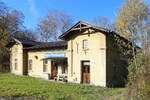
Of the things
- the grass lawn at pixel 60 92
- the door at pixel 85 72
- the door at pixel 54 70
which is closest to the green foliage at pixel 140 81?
the grass lawn at pixel 60 92

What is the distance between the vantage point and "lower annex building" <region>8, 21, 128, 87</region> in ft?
56.7

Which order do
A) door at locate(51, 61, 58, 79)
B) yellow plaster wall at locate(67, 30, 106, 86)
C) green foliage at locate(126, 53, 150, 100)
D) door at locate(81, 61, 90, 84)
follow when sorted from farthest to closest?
door at locate(51, 61, 58, 79) < door at locate(81, 61, 90, 84) < yellow plaster wall at locate(67, 30, 106, 86) < green foliage at locate(126, 53, 150, 100)

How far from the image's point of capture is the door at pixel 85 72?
18.6 metres

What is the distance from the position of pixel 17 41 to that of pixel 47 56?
695 centimetres

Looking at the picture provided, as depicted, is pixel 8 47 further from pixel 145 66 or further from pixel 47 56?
pixel 145 66

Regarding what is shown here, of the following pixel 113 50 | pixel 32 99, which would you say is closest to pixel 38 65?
pixel 113 50

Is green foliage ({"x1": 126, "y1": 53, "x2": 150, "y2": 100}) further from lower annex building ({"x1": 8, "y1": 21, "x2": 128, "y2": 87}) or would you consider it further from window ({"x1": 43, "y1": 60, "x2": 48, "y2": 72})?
window ({"x1": 43, "y1": 60, "x2": 48, "y2": 72})

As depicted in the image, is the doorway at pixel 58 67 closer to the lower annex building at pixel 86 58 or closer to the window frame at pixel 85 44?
the lower annex building at pixel 86 58

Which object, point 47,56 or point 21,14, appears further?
point 21,14

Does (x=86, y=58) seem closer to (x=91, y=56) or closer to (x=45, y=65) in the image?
(x=91, y=56)

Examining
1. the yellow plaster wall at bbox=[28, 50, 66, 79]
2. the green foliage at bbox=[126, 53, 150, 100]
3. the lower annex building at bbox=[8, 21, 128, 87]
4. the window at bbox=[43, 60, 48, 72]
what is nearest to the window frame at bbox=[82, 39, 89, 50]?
the lower annex building at bbox=[8, 21, 128, 87]

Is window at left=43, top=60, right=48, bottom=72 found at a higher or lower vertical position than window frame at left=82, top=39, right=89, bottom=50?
lower

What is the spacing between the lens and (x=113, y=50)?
18.2 m

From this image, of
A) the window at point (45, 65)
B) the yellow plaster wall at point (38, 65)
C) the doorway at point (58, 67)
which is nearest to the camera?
the doorway at point (58, 67)
